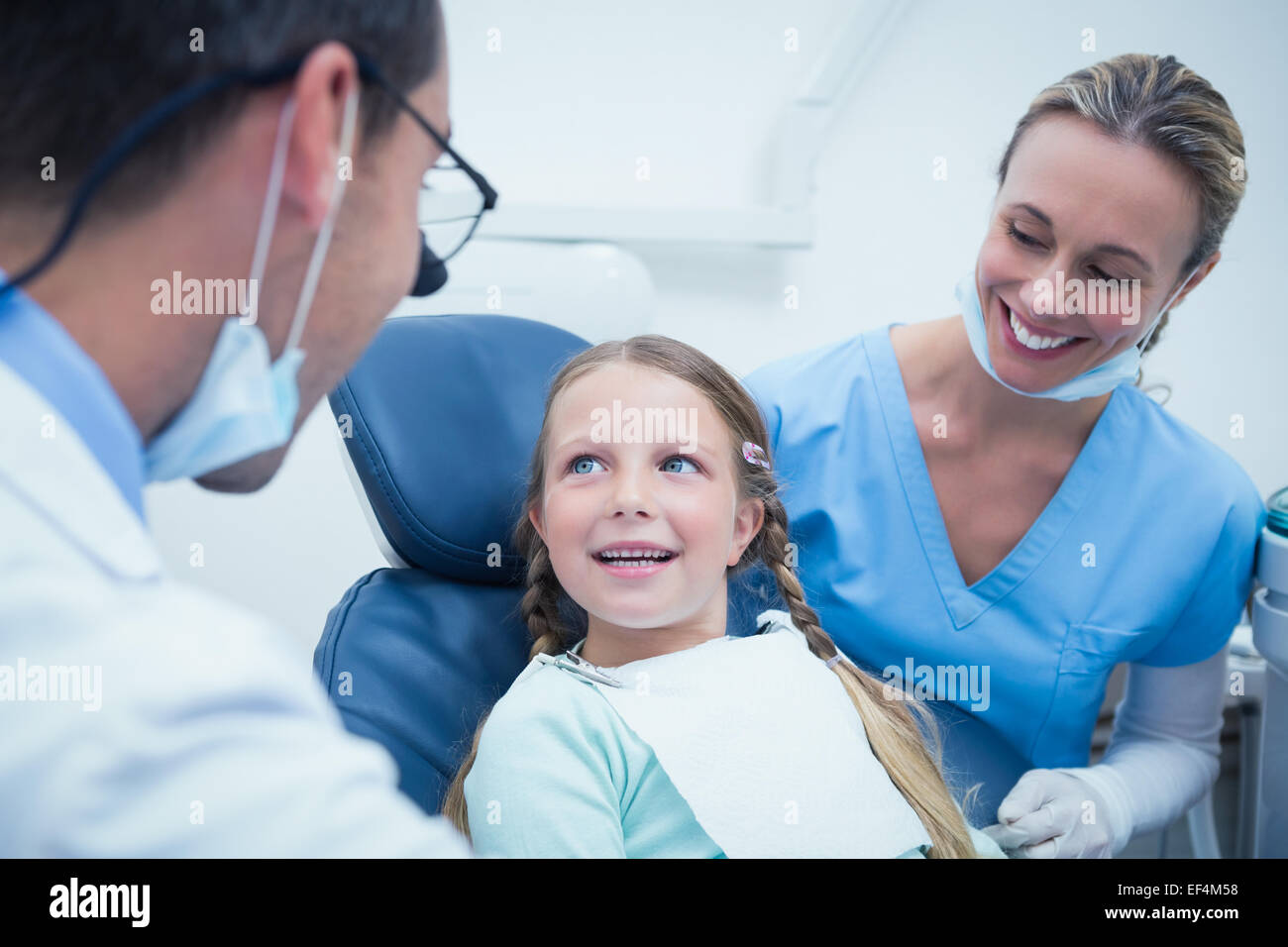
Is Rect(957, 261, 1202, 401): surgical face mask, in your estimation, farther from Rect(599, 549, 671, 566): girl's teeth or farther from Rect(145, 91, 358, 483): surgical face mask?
Rect(145, 91, 358, 483): surgical face mask

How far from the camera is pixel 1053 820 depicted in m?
0.93

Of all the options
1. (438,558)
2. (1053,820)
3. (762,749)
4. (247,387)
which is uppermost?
(247,387)

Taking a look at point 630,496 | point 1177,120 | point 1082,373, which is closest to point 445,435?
point 630,496

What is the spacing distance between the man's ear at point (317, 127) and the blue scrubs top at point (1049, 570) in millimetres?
707

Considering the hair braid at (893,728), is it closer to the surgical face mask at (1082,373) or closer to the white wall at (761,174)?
the surgical face mask at (1082,373)

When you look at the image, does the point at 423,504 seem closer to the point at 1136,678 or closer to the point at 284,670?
the point at 284,670

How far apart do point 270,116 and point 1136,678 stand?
3.41 feet

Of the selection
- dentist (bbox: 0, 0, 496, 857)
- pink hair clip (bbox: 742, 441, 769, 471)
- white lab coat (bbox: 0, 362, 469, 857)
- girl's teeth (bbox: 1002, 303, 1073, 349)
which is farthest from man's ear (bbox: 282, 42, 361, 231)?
girl's teeth (bbox: 1002, 303, 1073, 349)

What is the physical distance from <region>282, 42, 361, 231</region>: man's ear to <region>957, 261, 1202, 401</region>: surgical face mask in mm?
714

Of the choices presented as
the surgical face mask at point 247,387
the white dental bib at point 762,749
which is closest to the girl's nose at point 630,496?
the white dental bib at point 762,749

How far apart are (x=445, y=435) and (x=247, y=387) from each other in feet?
1.67

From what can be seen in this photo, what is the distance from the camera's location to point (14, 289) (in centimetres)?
42

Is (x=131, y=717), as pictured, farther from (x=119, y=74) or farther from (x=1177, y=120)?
(x=1177, y=120)
